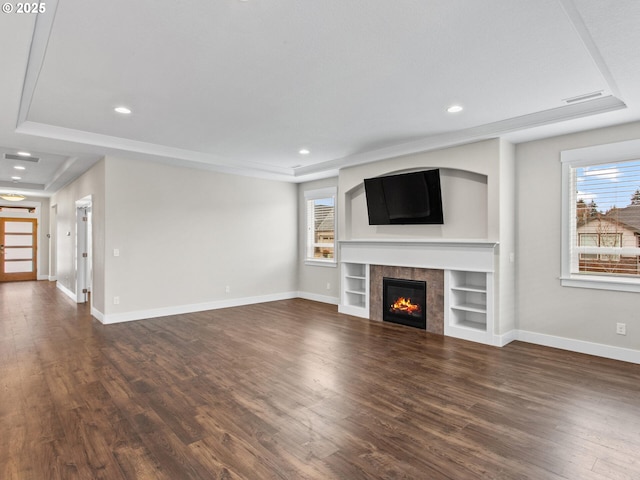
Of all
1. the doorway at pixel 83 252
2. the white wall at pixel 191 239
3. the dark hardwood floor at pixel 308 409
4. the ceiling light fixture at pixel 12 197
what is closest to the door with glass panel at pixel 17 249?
the ceiling light fixture at pixel 12 197

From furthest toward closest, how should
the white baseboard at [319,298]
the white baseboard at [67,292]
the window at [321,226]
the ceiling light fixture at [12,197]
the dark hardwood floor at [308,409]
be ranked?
the ceiling light fixture at [12,197], the white baseboard at [67,292], the window at [321,226], the white baseboard at [319,298], the dark hardwood floor at [308,409]

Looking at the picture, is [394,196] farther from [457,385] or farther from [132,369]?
[132,369]

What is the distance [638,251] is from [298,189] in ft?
19.7

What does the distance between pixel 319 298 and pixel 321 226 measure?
5.13ft

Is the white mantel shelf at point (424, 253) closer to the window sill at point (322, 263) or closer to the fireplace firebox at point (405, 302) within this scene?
the fireplace firebox at point (405, 302)

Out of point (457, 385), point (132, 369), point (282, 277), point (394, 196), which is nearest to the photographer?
point (457, 385)

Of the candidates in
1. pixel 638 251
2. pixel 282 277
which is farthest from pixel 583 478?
pixel 282 277

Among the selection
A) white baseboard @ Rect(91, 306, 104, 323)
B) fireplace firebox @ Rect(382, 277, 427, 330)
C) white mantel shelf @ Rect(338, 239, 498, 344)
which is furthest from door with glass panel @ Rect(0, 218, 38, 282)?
fireplace firebox @ Rect(382, 277, 427, 330)

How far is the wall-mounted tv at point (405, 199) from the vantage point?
16.8 ft

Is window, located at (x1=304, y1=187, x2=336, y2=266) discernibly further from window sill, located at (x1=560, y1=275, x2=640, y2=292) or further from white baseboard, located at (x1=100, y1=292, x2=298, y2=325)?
window sill, located at (x1=560, y1=275, x2=640, y2=292)

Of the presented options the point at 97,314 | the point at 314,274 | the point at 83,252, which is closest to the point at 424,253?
the point at 314,274

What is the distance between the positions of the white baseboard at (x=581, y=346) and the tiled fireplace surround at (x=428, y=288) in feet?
3.32

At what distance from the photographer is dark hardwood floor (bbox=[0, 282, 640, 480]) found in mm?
2105

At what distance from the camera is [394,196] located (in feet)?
18.3
